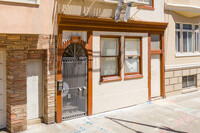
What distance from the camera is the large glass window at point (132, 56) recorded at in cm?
1056

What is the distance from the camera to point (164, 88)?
1200 centimetres

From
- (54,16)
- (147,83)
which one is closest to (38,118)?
(54,16)

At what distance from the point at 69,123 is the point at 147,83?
193 inches

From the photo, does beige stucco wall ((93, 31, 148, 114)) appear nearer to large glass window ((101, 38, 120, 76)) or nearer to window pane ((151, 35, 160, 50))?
large glass window ((101, 38, 120, 76))

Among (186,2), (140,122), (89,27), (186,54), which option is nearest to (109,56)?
(89,27)

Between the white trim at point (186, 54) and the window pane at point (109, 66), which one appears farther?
the white trim at point (186, 54)

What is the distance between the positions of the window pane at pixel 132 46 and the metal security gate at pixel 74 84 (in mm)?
2594

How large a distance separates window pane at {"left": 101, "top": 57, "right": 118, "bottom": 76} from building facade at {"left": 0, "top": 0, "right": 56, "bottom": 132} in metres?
2.55

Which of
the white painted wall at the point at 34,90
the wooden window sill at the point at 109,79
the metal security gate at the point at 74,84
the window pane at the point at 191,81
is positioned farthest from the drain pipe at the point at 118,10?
the window pane at the point at 191,81

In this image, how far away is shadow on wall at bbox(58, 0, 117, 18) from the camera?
8.23m

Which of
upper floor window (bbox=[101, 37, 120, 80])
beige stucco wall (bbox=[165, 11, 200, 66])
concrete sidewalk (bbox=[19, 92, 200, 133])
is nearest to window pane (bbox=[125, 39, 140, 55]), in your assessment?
upper floor window (bbox=[101, 37, 120, 80])

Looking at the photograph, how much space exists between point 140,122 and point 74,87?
2.97 m

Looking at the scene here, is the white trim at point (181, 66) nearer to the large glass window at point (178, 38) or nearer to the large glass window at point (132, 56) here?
the large glass window at point (178, 38)

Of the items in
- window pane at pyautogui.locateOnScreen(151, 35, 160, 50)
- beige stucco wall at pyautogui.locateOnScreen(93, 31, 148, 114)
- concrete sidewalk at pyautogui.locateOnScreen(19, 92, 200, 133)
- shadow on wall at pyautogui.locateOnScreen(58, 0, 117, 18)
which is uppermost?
shadow on wall at pyautogui.locateOnScreen(58, 0, 117, 18)
